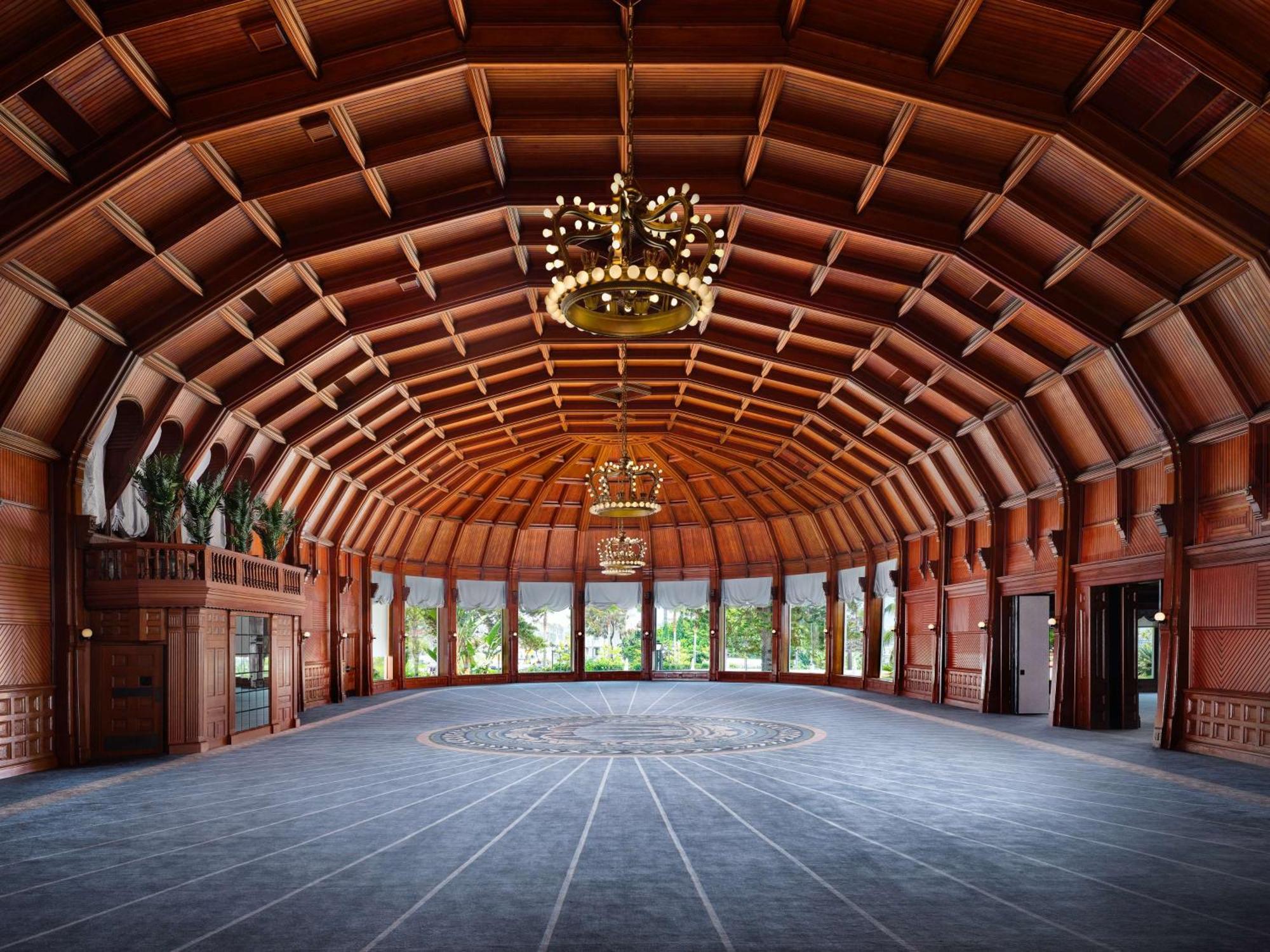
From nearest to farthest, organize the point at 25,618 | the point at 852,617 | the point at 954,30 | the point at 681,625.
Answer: the point at 954,30 → the point at 25,618 → the point at 852,617 → the point at 681,625

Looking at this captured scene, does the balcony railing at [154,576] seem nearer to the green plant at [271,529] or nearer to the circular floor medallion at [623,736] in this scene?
the green plant at [271,529]

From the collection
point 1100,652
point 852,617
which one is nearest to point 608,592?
point 852,617

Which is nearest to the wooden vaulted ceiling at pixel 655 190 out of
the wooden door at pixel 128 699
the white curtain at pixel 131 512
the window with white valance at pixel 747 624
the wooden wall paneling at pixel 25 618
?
the wooden wall paneling at pixel 25 618

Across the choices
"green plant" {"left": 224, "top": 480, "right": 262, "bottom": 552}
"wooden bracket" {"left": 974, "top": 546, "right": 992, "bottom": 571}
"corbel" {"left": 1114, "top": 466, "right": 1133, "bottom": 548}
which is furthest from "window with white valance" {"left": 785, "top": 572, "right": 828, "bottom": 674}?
"green plant" {"left": 224, "top": 480, "right": 262, "bottom": 552}

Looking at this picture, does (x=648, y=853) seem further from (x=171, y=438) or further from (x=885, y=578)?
(x=885, y=578)

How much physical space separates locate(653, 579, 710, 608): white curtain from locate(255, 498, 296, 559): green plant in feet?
56.9

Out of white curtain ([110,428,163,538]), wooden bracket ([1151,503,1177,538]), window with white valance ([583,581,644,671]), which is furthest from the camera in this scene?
window with white valance ([583,581,644,671])

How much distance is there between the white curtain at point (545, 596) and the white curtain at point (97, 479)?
19.9 meters

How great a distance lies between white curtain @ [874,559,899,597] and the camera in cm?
2875

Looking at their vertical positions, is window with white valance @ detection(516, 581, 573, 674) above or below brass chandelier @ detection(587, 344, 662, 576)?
below

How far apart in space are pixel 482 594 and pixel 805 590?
11370mm

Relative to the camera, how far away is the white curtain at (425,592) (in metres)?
32.6

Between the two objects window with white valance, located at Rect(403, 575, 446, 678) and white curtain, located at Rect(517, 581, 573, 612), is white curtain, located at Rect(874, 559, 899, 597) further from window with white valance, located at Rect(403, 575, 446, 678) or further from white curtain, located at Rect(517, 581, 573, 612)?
window with white valance, located at Rect(403, 575, 446, 678)

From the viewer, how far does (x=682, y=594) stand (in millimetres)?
35719
